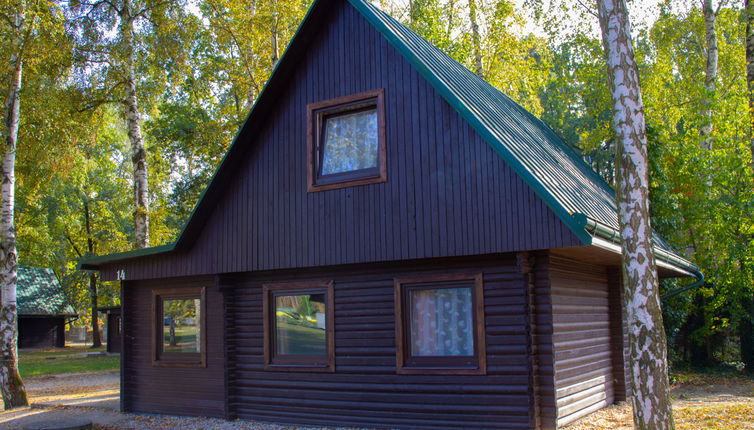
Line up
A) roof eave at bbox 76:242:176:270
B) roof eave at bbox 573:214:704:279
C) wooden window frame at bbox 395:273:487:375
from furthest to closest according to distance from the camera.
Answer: roof eave at bbox 76:242:176:270
wooden window frame at bbox 395:273:487:375
roof eave at bbox 573:214:704:279

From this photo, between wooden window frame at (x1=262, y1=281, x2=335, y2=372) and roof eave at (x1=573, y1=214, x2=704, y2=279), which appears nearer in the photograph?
roof eave at (x1=573, y1=214, x2=704, y2=279)

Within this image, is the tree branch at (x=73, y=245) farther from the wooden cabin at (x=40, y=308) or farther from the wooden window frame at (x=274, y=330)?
the wooden window frame at (x=274, y=330)

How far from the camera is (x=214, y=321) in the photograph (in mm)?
11945

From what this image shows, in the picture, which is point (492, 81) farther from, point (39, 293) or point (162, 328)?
point (39, 293)

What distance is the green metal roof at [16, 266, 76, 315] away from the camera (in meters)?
37.2

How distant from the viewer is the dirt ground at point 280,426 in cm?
954

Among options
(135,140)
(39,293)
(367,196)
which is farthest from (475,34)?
(39,293)

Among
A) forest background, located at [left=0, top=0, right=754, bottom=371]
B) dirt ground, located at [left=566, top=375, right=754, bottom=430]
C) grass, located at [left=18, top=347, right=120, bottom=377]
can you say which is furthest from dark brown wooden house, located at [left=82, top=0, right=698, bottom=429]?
grass, located at [left=18, top=347, right=120, bottom=377]

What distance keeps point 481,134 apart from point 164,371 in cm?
759

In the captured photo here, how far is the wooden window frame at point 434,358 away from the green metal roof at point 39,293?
33238 millimetres

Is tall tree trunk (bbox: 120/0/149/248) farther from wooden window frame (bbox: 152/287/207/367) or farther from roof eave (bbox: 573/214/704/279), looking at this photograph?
roof eave (bbox: 573/214/704/279)

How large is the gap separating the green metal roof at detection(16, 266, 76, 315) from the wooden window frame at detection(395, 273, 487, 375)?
33.2 meters

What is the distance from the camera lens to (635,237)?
6.99m

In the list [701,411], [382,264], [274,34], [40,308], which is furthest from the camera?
[40,308]
